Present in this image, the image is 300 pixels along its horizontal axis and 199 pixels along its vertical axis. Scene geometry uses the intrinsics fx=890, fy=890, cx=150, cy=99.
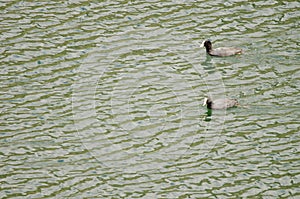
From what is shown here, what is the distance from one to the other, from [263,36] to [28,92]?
7344 millimetres

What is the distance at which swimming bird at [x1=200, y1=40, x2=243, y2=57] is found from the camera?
25609 millimetres

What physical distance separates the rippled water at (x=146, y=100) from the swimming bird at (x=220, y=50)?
0.99ft

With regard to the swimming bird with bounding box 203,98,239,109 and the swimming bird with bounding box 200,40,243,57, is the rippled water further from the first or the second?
the swimming bird with bounding box 200,40,243,57

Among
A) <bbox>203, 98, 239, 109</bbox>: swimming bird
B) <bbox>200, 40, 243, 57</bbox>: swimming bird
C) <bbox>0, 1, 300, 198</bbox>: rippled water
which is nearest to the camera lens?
<bbox>0, 1, 300, 198</bbox>: rippled water

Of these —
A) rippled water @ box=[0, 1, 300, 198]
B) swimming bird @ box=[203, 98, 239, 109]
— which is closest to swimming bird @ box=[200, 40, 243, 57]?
rippled water @ box=[0, 1, 300, 198]

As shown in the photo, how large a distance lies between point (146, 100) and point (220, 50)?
3.37 m

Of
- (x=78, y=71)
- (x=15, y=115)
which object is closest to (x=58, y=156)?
(x=15, y=115)

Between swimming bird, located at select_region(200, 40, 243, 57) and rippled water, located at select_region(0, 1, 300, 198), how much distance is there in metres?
0.30

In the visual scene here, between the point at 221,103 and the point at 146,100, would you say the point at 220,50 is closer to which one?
the point at 221,103

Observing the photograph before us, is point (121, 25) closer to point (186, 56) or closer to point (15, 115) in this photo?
point (186, 56)

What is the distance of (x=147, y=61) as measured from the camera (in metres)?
25.4

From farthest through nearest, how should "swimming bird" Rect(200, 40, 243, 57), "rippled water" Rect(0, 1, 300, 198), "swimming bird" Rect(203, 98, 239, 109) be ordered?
1. "swimming bird" Rect(200, 40, 243, 57)
2. "swimming bird" Rect(203, 98, 239, 109)
3. "rippled water" Rect(0, 1, 300, 198)

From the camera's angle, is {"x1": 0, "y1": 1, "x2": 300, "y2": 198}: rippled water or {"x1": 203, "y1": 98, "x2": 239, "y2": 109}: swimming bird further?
{"x1": 203, "y1": 98, "x2": 239, "y2": 109}: swimming bird

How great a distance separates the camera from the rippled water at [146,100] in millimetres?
20359
